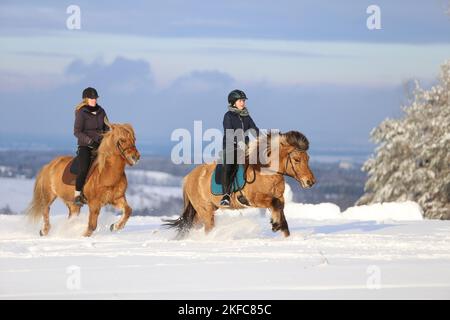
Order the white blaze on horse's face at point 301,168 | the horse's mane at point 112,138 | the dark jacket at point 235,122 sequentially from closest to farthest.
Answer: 1. the white blaze on horse's face at point 301,168
2. the dark jacket at point 235,122
3. the horse's mane at point 112,138

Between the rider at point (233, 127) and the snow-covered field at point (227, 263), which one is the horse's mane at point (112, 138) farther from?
the rider at point (233, 127)

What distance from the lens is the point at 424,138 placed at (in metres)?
43.5

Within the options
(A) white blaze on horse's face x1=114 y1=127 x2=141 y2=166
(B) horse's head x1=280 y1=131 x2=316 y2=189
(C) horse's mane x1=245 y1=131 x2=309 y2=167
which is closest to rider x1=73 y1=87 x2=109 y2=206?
(A) white blaze on horse's face x1=114 y1=127 x2=141 y2=166

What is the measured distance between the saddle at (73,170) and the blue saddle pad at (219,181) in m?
2.26

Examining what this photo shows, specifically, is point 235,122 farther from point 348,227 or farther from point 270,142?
point 348,227

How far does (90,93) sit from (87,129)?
25.6 inches

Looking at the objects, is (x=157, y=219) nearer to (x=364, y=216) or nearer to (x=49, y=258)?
(x=364, y=216)

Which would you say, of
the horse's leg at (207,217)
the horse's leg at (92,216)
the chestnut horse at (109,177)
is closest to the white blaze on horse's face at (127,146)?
the chestnut horse at (109,177)

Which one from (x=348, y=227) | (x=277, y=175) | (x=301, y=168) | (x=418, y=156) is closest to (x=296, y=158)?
(x=301, y=168)

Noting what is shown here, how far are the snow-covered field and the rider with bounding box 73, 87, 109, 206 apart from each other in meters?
1.14

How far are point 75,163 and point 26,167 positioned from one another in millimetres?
117420

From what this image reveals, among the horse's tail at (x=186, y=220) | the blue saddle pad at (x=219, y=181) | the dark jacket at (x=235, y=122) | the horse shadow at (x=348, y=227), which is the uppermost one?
the dark jacket at (x=235, y=122)

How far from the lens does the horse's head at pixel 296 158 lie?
14.4m

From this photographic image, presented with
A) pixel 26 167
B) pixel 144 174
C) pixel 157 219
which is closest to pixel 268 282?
pixel 157 219
